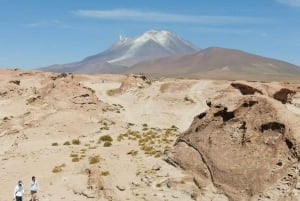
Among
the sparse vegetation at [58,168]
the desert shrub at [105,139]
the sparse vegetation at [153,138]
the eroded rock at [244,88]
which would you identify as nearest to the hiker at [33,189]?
the sparse vegetation at [58,168]

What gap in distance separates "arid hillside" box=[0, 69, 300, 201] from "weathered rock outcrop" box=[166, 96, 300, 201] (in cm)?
6

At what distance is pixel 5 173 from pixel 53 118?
15.4 m

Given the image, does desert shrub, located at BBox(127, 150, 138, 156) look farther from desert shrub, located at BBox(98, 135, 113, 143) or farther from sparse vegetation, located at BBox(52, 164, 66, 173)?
desert shrub, located at BBox(98, 135, 113, 143)

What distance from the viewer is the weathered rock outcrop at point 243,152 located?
29.6 meters

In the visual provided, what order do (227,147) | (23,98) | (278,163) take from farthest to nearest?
(23,98) < (227,147) < (278,163)

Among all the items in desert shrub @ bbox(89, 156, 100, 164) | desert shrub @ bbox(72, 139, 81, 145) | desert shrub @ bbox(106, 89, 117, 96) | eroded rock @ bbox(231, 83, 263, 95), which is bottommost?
desert shrub @ bbox(72, 139, 81, 145)

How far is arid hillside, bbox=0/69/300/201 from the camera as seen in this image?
3081cm

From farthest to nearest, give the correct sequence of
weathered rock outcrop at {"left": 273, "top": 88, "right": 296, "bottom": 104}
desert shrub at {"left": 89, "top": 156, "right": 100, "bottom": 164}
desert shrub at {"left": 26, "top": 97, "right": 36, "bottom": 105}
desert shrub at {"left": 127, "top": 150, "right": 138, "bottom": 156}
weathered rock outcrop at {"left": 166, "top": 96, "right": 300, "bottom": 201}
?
desert shrub at {"left": 26, "top": 97, "right": 36, "bottom": 105}
weathered rock outcrop at {"left": 273, "top": 88, "right": 296, "bottom": 104}
desert shrub at {"left": 127, "top": 150, "right": 138, "bottom": 156}
desert shrub at {"left": 89, "top": 156, "right": 100, "bottom": 164}
weathered rock outcrop at {"left": 166, "top": 96, "right": 300, "bottom": 201}

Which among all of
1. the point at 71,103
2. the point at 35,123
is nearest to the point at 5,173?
the point at 35,123

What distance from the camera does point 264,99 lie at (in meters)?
34.7

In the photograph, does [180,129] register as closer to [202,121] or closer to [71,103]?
[71,103]

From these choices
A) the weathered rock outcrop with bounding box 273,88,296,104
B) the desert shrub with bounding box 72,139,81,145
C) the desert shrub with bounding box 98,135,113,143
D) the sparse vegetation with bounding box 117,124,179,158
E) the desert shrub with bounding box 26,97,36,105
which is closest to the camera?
the sparse vegetation with bounding box 117,124,179,158

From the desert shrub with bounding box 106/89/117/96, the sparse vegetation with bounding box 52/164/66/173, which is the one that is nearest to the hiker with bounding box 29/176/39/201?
the sparse vegetation with bounding box 52/164/66/173

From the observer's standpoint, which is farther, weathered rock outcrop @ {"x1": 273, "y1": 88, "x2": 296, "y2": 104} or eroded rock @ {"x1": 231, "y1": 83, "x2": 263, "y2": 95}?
weathered rock outcrop @ {"x1": 273, "y1": 88, "x2": 296, "y2": 104}
